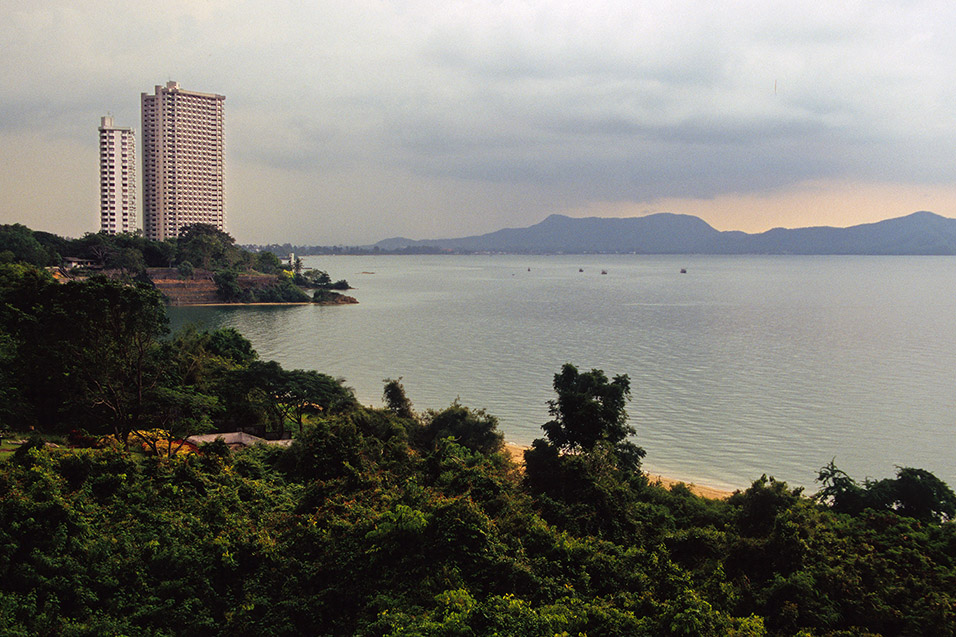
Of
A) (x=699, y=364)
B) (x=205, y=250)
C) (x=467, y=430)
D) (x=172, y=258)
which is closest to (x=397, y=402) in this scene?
(x=467, y=430)

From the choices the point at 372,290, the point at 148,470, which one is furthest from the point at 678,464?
the point at 372,290

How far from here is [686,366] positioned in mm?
30297

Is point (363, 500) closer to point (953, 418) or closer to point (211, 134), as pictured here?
point (953, 418)

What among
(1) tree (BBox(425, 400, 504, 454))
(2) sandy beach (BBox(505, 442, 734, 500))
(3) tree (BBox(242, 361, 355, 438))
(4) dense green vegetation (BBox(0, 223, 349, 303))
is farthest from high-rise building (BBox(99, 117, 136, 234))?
(2) sandy beach (BBox(505, 442, 734, 500))

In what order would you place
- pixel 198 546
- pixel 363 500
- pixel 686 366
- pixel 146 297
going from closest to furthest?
1. pixel 198 546
2. pixel 363 500
3. pixel 146 297
4. pixel 686 366

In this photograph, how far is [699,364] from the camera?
30.8m

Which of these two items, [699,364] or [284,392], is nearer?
[284,392]

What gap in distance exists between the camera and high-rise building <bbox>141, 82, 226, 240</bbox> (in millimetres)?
97750

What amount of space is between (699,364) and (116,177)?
3417 inches

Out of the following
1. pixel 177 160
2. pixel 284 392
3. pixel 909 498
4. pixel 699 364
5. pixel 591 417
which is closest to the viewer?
pixel 909 498

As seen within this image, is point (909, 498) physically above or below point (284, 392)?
below

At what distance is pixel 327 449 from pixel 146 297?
5113 millimetres

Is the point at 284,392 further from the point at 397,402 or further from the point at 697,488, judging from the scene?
the point at 697,488

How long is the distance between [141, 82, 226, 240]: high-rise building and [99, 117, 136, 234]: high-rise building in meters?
5.01
